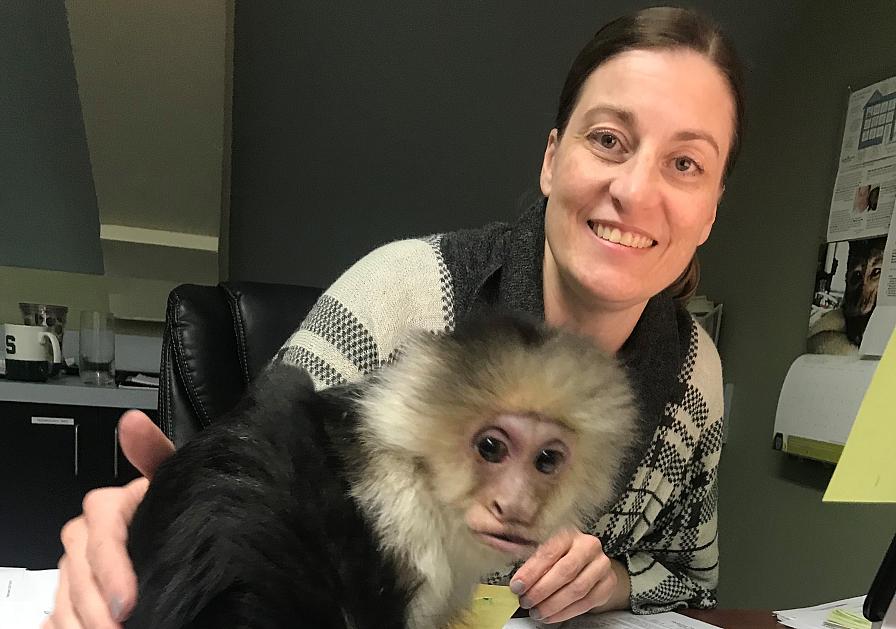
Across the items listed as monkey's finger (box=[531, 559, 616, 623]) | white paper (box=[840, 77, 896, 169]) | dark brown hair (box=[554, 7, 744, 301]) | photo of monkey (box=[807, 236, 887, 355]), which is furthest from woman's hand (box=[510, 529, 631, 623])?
white paper (box=[840, 77, 896, 169])

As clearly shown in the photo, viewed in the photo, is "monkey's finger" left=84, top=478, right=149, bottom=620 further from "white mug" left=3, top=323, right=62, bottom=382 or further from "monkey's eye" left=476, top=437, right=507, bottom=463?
"white mug" left=3, top=323, right=62, bottom=382

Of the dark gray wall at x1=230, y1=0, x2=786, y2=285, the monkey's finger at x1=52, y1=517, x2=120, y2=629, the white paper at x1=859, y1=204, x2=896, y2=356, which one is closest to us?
→ the monkey's finger at x1=52, y1=517, x2=120, y2=629

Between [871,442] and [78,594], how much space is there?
21.9 inches

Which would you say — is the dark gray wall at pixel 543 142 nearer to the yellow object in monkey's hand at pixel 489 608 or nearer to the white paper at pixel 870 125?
the white paper at pixel 870 125

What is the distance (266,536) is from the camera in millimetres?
379

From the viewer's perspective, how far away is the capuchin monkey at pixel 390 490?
38cm

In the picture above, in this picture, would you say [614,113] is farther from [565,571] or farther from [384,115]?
[384,115]

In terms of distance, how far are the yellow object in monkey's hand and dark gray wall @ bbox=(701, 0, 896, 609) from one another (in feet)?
4.51

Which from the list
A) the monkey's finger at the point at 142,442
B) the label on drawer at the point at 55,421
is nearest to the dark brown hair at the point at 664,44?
the monkey's finger at the point at 142,442

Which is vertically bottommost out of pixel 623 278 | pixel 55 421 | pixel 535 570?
pixel 55 421

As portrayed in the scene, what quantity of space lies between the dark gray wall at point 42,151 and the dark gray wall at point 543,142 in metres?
0.48

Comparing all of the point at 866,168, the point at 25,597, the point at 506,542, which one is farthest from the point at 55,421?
the point at 866,168

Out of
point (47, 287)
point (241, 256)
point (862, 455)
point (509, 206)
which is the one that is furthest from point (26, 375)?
point (862, 455)

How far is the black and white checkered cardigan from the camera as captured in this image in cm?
92
